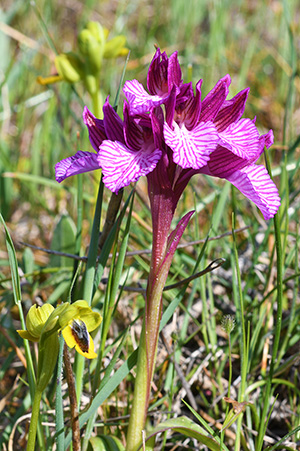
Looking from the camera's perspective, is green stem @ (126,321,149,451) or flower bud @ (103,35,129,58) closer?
green stem @ (126,321,149,451)

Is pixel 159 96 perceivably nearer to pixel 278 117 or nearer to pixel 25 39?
pixel 278 117

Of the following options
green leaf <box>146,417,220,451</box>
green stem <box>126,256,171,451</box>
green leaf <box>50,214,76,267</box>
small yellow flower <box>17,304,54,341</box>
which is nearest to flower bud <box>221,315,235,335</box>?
green stem <box>126,256,171,451</box>

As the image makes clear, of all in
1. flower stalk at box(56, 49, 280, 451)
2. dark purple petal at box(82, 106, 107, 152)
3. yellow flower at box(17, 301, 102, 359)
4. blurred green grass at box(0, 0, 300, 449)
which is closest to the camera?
yellow flower at box(17, 301, 102, 359)

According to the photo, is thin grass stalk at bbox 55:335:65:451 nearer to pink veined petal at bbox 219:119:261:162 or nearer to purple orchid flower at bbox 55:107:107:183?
purple orchid flower at bbox 55:107:107:183

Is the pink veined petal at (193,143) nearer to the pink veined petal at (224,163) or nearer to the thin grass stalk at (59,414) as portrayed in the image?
the pink veined petal at (224,163)

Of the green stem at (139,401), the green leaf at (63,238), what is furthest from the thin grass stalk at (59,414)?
the green leaf at (63,238)

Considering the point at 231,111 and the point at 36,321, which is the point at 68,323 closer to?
the point at 36,321

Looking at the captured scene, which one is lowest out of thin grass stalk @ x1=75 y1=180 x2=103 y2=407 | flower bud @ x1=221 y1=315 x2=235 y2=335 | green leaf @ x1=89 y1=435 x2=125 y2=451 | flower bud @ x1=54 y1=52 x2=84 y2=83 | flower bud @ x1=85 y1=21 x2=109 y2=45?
green leaf @ x1=89 y1=435 x2=125 y2=451
